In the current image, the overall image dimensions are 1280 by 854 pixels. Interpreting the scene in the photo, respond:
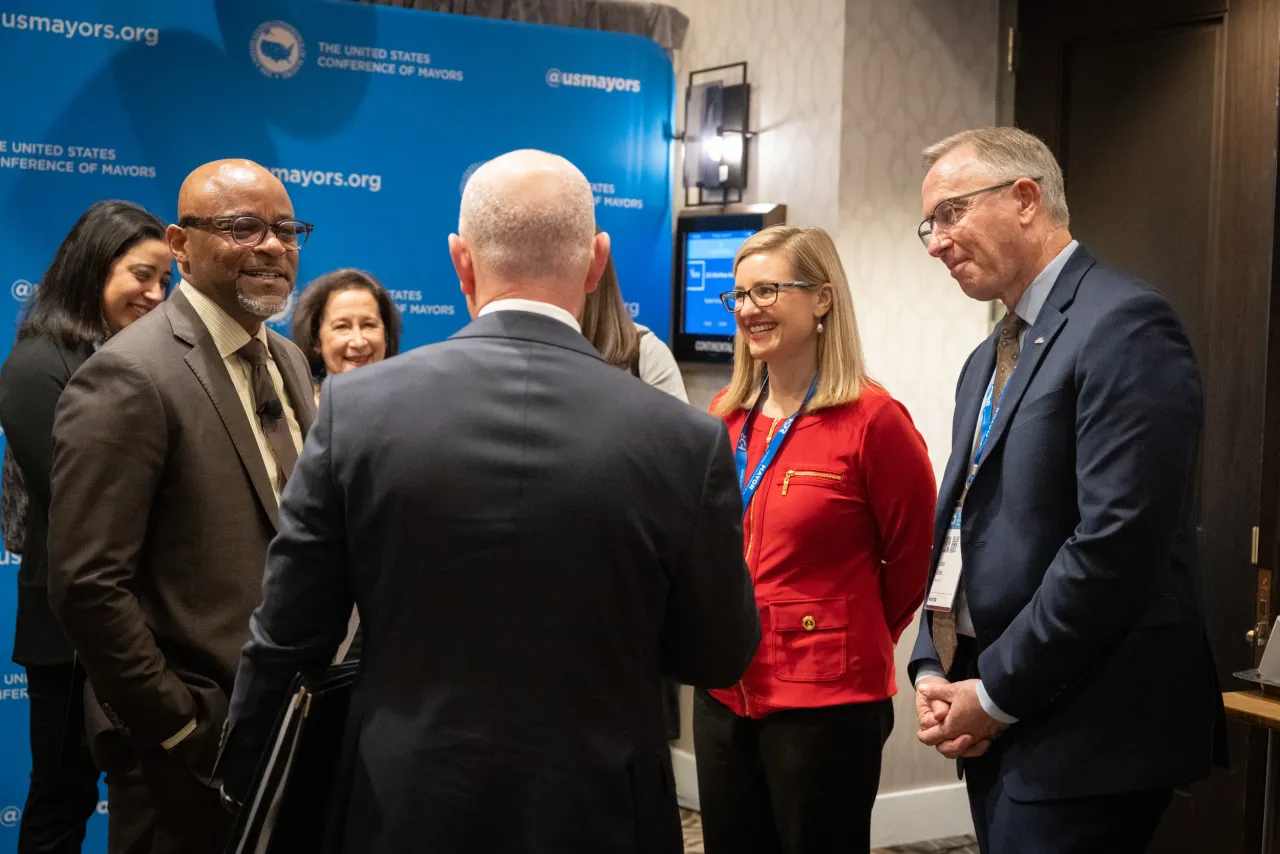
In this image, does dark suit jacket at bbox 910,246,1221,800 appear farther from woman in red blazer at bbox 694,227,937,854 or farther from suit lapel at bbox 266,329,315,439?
suit lapel at bbox 266,329,315,439

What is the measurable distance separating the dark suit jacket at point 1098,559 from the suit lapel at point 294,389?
1288 mm

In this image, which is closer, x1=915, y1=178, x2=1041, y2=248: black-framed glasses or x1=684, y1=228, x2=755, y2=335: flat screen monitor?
x1=915, y1=178, x2=1041, y2=248: black-framed glasses

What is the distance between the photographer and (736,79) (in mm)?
4594

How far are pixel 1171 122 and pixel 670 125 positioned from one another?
1.88 metres

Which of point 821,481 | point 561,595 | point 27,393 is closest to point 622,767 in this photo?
point 561,595

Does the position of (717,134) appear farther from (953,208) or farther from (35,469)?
(35,469)

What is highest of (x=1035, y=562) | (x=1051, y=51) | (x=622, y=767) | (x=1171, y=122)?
(x=1051, y=51)

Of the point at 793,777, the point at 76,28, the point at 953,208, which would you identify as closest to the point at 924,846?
A: the point at 793,777

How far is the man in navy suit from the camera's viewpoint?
72.6 inches

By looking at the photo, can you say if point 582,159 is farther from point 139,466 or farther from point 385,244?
point 139,466

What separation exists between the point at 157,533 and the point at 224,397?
0.83 ft

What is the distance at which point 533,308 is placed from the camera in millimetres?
1517

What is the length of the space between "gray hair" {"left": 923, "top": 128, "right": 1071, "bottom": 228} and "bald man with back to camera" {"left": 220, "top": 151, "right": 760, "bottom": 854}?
907mm

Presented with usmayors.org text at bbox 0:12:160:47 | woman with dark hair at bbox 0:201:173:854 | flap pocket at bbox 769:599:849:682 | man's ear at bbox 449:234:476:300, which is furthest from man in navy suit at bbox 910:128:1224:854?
usmayors.org text at bbox 0:12:160:47
